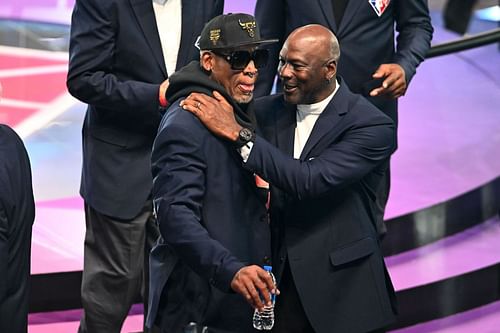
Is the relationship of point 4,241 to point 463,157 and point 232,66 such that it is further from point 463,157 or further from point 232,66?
point 463,157

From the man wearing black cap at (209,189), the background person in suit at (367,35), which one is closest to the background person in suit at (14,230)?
the man wearing black cap at (209,189)

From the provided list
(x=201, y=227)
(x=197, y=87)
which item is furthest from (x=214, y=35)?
(x=201, y=227)

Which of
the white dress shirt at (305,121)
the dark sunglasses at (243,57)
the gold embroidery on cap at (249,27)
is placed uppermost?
the gold embroidery on cap at (249,27)

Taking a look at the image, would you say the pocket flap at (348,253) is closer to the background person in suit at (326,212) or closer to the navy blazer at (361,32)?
the background person in suit at (326,212)

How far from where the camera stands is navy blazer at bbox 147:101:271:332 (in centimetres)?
378

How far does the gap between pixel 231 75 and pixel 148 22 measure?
78 centimetres

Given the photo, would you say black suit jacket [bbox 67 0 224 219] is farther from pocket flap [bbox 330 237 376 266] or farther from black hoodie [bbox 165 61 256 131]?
pocket flap [bbox 330 237 376 266]

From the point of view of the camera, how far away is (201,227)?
380cm

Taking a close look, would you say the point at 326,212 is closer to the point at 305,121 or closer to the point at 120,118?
the point at 305,121

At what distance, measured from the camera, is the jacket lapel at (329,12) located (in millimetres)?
4789

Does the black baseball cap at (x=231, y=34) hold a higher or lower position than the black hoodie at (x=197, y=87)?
higher

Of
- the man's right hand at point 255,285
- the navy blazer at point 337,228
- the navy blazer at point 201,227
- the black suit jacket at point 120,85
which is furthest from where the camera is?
the black suit jacket at point 120,85

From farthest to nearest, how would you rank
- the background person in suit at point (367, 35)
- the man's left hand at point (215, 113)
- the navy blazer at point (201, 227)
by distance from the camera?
the background person in suit at point (367, 35), the man's left hand at point (215, 113), the navy blazer at point (201, 227)

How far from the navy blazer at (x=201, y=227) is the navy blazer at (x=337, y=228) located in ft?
0.57
